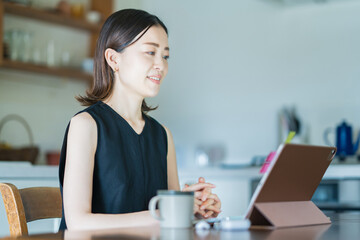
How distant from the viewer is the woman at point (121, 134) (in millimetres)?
1384

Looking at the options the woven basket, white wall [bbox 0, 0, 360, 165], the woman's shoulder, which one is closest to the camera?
the woman's shoulder

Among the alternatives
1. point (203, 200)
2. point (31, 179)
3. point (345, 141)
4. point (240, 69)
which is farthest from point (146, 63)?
point (240, 69)

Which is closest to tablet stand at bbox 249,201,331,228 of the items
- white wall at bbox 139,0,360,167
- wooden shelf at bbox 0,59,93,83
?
wooden shelf at bbox 0,59,93,83

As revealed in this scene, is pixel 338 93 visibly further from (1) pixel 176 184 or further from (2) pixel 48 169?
(1) pixel 176 184

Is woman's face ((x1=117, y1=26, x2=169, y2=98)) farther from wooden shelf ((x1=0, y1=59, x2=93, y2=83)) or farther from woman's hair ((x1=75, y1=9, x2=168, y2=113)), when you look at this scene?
wooden shelf ((x1=0, y1=59, x2=93, y2=83))

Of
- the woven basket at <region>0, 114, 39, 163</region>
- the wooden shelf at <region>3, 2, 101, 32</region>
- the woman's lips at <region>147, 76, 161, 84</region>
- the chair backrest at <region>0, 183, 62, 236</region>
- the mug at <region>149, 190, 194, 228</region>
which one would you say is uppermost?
the wooden shelf at <region>3, 2, 101, 32</region>

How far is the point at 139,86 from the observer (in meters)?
1.54

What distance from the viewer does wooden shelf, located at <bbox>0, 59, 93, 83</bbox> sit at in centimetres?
381

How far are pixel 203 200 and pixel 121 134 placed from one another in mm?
343

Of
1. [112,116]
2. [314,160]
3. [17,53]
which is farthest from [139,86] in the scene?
[17,53]

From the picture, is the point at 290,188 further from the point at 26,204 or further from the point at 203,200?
the point at 26,204

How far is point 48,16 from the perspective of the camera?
160 inches

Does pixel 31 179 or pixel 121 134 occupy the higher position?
pixel 121 134

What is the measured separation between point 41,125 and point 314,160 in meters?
3.22
